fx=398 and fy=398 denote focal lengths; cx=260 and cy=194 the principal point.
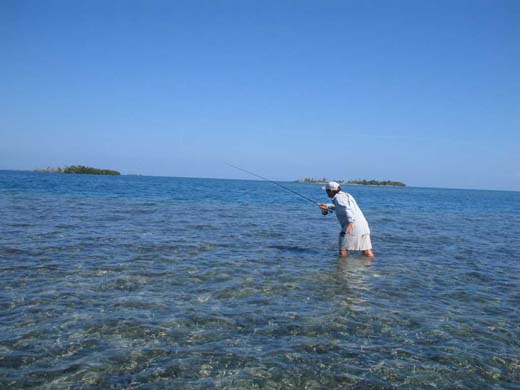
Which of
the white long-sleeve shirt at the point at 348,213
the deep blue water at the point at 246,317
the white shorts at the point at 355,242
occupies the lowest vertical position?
the deep blue water at the point at 246,317

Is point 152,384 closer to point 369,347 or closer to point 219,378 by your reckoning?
point 219,378

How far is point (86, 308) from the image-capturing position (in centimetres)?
670

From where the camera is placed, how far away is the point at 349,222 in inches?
454

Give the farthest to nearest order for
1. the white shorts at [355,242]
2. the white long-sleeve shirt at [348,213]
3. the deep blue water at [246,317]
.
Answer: the white shorts at [355,242] → the white long-sleeve shirt at [348,213] → the deep blue water at [246,317]

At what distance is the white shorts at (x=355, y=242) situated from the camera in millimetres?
11820

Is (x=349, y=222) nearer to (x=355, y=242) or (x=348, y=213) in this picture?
(x=348, y=213)

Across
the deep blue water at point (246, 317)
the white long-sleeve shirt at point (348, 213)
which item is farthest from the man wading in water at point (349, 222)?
the deep blue water at point (246, 317)

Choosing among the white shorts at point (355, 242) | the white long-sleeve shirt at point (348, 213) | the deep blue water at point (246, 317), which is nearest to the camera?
the deep blue water at point (246, 317)

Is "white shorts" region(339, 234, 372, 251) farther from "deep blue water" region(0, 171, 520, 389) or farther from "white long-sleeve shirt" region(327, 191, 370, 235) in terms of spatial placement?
"deep blue water" region(0, 171, 520, 389)

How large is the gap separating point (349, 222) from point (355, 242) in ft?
2.41

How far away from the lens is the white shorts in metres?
11.8

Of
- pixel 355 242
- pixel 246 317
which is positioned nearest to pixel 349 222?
pixel 355 242

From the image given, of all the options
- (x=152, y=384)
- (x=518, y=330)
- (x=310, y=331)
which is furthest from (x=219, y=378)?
(x=518, y=330)

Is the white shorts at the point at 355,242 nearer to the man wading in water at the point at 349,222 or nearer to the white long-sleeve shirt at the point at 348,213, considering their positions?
the man wading in water at the point at 349,222
